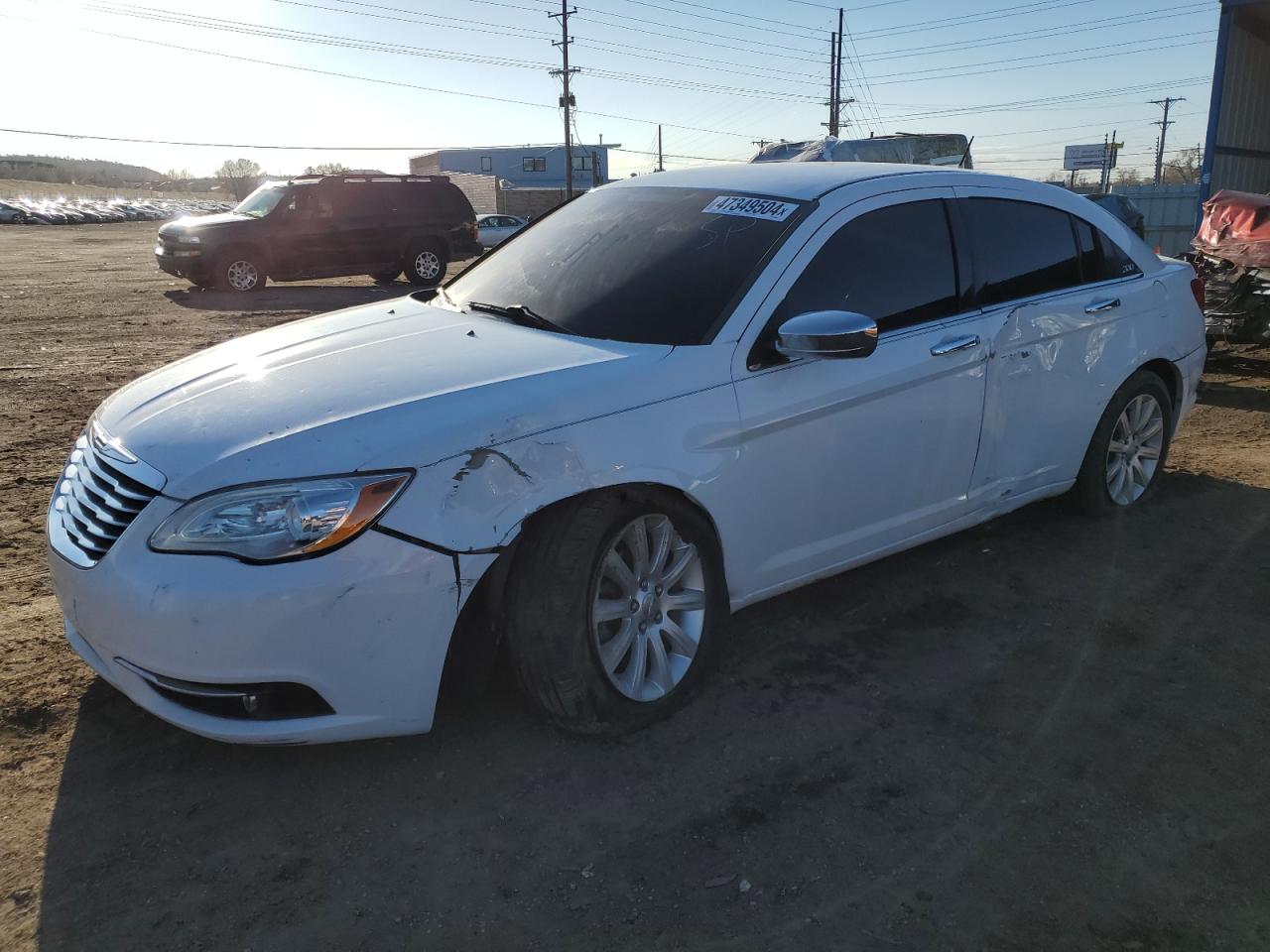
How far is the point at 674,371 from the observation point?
10.2 ft

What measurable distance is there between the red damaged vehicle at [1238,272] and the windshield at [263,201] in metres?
14.1

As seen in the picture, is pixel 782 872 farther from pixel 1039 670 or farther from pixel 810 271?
pixel 810 271

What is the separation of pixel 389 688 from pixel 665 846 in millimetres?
836

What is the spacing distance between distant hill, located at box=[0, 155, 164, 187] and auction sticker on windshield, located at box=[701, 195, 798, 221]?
11917cm

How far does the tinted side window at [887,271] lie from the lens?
3.51m

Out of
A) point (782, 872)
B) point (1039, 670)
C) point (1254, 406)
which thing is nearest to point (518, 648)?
point (782, 872)

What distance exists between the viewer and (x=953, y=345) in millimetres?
3812

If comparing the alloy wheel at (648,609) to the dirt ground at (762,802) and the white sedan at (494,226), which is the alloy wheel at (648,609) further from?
the white sedan at (494,226)

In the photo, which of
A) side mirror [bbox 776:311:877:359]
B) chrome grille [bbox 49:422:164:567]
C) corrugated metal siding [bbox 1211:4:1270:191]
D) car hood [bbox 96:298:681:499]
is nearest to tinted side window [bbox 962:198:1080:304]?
side mirror [bbox 776:311:877:359]

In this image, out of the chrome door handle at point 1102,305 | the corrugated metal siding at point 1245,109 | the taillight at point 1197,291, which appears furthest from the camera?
the corrugated metal siding at point 1245,109

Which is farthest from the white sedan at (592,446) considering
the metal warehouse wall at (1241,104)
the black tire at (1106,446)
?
the metal warehouse wall at (1241,104)

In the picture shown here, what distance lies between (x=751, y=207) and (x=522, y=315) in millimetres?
933

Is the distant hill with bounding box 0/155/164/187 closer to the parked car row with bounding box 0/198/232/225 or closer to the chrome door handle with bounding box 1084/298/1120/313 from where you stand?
the parked car row with bounding box 0/198/232/225

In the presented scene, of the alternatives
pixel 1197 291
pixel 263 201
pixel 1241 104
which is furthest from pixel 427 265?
pixel 1197 291
